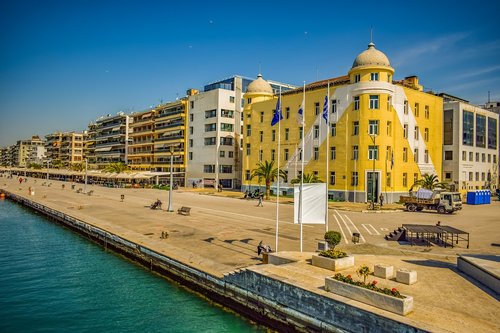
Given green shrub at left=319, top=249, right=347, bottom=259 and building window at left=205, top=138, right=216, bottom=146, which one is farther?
building window at left=205, top=138, right=216, bottom=146

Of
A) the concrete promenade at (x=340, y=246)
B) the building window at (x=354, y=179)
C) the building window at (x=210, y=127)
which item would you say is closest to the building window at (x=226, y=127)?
the building window at (x=210, y=127)

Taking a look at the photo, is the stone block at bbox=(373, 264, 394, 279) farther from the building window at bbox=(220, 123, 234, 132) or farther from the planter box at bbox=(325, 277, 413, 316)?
the building window at bbox=(220, 123, 234, 132)

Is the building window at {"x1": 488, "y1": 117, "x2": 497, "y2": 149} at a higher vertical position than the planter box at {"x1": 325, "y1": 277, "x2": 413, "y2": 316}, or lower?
higher

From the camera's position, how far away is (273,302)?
14938mm

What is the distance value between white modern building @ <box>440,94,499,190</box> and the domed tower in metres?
19.8

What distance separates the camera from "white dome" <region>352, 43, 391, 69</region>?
5100 centimetres

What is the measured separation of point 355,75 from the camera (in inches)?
2089

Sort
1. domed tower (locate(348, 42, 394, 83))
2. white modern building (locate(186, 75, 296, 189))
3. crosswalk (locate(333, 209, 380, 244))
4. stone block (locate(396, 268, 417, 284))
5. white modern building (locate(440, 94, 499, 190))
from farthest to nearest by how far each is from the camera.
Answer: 1. white modern building (locate(186, 75, 296, 189))
2. white modern building (locate(440, 94, 499, 190))
3. domed tower (locate(348, 42, 394, 83))
4. crosswalk (locate(333, 209, 380, 244))
5. stone block (locate(396, 268, 417, 284))

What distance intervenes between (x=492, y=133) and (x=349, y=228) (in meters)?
60.5

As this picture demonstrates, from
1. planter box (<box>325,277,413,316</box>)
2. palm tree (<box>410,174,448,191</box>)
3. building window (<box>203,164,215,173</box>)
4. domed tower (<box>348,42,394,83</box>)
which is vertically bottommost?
planter box (<box>325,277,413,316</box>)

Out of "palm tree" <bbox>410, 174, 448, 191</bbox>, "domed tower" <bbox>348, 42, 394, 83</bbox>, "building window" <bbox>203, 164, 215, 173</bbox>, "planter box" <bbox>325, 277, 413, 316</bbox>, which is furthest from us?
"building window" <bbox>203, 164, 215, 173</bbox>

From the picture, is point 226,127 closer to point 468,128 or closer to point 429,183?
point 429,183

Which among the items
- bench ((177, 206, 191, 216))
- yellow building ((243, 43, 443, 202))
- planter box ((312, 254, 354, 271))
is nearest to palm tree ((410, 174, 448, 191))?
yellow building ((243, 43, 443, 202))

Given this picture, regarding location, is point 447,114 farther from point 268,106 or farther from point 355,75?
point 268,106
